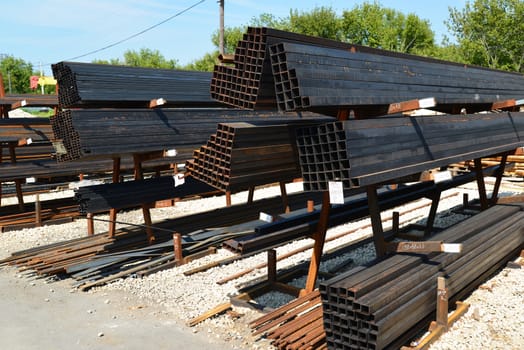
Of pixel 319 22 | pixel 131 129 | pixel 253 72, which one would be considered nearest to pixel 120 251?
pixel 131 129

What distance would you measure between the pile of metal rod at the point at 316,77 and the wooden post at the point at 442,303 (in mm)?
2464

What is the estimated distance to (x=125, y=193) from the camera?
1040cm

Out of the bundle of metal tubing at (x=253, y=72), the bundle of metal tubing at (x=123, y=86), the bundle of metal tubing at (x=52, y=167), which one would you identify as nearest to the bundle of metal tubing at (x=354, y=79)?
the bundle of metal tubing at (x=253, y=72)

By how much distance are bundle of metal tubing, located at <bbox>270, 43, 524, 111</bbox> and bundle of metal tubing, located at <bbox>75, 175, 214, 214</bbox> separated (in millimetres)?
5557

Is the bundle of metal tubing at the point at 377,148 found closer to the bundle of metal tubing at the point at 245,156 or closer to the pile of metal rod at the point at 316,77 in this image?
→ the pile of metal rod at the point at 316,77

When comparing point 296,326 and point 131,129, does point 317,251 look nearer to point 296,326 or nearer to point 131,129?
point 296,326

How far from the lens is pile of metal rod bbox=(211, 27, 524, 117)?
5.71 m

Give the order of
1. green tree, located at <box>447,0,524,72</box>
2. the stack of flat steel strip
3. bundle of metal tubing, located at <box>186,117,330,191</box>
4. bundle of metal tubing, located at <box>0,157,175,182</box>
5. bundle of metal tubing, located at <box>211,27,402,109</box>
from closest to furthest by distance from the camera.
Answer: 1. bundle of metal tubing, located at <box>211,27,402,109</box>
2. bundle of metal tubing, located at <box>186,117,330,191</box>
3. the stack of flat steel strip
4. bundle of metal tubing, located at <box>0,157,175,182</box>
5. green tree, located at <box>447,0,524,72</box>

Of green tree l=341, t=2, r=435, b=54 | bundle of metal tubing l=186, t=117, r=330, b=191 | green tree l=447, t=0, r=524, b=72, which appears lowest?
bundle of metal tubing l=186, t=117, r=330, b=191

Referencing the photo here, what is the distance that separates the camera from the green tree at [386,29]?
60.2m

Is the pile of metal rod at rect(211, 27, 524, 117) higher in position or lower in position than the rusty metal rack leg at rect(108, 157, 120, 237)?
higher

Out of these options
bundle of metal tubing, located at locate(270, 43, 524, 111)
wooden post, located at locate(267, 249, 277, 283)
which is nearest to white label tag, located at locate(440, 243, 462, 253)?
bundle of metal tubing, located at locate(270, 43, 524, 111)

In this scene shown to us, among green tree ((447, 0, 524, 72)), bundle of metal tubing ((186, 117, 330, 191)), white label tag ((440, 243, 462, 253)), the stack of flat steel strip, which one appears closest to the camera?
white label tag ((440, 243, 462, 253))

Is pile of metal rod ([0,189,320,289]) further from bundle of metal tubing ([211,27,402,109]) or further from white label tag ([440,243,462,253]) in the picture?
white label tag ([440,243,462,253])
